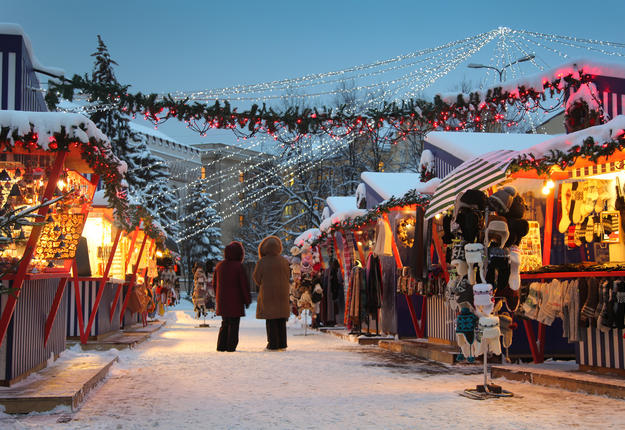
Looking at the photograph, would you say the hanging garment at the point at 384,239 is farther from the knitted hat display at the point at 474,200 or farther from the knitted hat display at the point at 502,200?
the knitted hat display at the point at 474,200

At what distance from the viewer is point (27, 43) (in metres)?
10.9

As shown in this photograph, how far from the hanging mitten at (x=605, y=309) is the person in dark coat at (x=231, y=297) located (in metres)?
6.79

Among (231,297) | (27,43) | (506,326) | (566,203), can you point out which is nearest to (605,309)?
(506,326)

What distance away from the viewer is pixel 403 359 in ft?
39.7

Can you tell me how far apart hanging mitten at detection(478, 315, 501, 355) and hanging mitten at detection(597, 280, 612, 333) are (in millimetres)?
1355

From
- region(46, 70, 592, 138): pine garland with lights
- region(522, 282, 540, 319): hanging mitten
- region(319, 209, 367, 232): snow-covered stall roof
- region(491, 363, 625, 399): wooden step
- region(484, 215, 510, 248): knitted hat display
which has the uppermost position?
region(46, 70, 592, 138): pine garland with lights

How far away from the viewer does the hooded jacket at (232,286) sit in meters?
13.4

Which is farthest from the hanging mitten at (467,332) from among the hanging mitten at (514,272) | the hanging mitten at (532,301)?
the hanging mitten at (532,301)

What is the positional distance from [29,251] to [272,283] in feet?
22.3

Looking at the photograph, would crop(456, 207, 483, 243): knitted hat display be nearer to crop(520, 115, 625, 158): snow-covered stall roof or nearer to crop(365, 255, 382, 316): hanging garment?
crop(520, 115, 625, 158): snow-covered stall roof

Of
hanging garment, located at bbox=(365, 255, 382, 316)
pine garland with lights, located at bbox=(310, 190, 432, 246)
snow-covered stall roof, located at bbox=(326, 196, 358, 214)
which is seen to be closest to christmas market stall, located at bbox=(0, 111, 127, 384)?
pine garland with lights, located at bbox=(310, 190, 432, 246)

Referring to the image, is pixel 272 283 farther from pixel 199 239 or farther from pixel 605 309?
pixel 199 239

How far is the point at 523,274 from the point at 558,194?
1666 millimetres

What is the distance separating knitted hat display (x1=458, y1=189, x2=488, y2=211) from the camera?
316 inches
